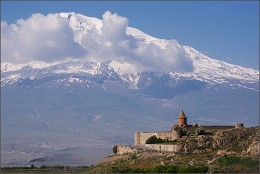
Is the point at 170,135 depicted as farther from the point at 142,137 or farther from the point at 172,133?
the point at 142,137

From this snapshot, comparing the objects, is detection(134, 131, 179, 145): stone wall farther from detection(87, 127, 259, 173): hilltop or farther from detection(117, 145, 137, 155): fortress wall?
detection(87, 127, 259, 173): hilltop

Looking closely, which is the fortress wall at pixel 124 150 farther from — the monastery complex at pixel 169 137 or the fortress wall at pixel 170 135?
the fortress wall at pixel 170 135

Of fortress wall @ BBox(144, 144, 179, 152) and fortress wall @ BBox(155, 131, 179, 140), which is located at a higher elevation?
fortress wall @ BBox(155, 131, 179, 140)

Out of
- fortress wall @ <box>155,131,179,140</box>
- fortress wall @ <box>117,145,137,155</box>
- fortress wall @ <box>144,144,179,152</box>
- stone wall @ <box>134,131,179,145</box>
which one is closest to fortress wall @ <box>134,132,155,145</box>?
stone wall @ <box>134,131,179,145</box>

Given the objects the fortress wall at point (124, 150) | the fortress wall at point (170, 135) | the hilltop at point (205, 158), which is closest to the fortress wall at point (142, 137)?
the fortress wall at point (170, 135)

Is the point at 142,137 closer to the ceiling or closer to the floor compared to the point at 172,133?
closer to the ceiling

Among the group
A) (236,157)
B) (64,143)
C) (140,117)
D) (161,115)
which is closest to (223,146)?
(236,157)

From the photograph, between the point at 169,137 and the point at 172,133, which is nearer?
the point at 172,133

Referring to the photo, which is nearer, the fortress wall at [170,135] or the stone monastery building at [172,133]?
the fortress wall at [170,135]

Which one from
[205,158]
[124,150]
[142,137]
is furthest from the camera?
[142,137]

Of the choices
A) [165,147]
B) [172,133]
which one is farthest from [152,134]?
[165,147]

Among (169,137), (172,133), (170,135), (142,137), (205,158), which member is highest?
(142,137)

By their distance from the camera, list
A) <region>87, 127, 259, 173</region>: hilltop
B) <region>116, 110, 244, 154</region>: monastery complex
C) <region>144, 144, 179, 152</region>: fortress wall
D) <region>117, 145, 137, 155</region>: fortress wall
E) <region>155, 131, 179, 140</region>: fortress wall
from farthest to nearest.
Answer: <region>155, 131, 179, 140</region>: fortress wall, <region>117, 145, 137, 155</region>: fortress wall, <region>116, 110, 244, 154</region>: monastery complex, <region>144, 144, 179, 152</region>: fortress wall, <region>87, 127, 259, 173</region>: hilltop

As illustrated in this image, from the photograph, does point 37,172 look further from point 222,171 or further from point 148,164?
point 222,171
